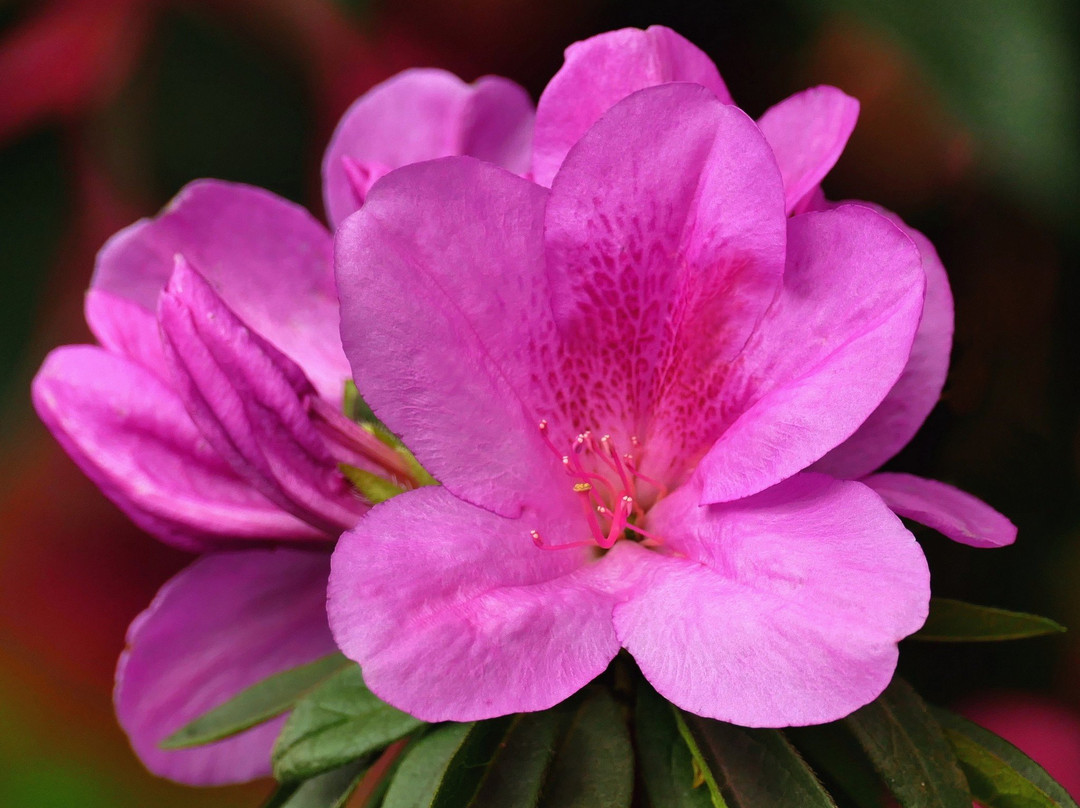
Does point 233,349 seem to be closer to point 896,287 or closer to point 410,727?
point 410,727

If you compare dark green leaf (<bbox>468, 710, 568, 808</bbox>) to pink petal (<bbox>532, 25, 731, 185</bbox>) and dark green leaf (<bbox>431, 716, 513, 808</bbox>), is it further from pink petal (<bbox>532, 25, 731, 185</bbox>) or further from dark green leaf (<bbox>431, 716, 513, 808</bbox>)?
pink petal (<bbox>532, 25, 731, 185</bbox>)

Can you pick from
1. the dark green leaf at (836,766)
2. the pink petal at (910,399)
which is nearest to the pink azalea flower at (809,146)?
the pink petal at (910,399)

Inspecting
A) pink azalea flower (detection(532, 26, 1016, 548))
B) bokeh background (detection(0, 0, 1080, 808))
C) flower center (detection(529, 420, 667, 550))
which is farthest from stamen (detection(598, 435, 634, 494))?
bokeh background (detection(0, 0, 1080, 808))

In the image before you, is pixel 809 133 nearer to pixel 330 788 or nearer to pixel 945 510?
pixel 945 510

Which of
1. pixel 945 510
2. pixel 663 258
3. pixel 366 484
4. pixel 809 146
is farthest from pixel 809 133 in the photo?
pixel 366 484

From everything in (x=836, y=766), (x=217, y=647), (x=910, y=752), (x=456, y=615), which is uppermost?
(x=456, y=615)

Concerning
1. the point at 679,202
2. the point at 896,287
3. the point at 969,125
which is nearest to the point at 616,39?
the point at 679,202

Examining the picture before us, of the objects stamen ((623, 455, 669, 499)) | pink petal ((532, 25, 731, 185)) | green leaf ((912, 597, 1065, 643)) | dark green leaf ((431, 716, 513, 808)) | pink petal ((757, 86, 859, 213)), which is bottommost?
green leaf ((912, 597, 1065, 643))
